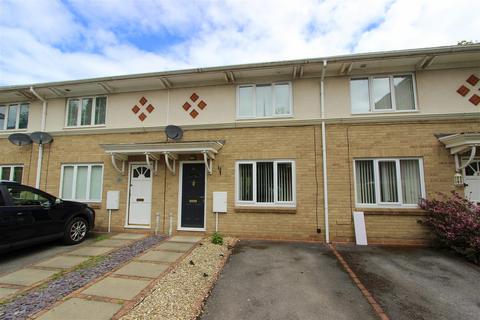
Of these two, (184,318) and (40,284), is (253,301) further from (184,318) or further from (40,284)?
(40,284)

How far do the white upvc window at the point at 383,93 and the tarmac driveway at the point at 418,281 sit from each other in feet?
13.4

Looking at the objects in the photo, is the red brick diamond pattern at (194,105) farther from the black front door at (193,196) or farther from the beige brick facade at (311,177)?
the black front door at (193,196)

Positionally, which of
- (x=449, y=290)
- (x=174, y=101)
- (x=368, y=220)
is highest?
(x=174, y=101)

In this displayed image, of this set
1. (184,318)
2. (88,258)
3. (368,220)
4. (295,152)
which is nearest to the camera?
(184,318)

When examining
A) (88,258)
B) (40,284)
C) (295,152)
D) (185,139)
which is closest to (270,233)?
(295,152)

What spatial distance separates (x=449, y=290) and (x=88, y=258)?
283 inches

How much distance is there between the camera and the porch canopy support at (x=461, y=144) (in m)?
6.04

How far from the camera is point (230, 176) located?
7660 mm

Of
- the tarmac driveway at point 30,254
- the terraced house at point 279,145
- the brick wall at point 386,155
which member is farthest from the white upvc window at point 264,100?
the tarmac driveway at point 30,254

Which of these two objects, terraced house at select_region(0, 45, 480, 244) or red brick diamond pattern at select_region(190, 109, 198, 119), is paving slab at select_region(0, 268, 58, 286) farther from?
red brick diamond pattern at select_region(190, 109, 198, 119)

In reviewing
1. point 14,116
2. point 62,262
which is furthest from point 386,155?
point 14,116

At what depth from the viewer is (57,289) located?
3.96 m

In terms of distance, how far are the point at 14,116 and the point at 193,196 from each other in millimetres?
7987

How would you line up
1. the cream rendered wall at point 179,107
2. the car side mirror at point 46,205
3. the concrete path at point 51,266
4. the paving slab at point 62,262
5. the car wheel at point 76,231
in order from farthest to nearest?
the cream rendered wall at point 179,107
the car wheel at point 76,231
the car side mirror at point 46,205
the paving slab at point 62,262
the concrete path at point 51,266
